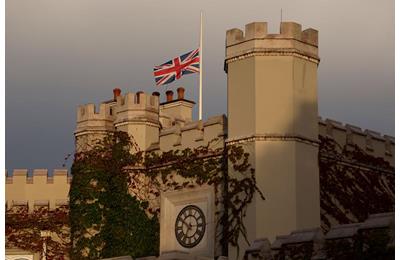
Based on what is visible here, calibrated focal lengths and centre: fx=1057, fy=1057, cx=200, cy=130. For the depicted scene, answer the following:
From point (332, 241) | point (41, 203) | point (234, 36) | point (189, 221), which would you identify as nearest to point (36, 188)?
point (41, 203)

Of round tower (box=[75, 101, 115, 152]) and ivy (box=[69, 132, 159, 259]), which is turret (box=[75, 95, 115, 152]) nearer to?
round tower (box=[75, 101, 115, 152])

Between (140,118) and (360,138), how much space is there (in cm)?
735

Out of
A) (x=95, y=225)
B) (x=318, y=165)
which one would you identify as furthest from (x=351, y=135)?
(x=95, y=225)

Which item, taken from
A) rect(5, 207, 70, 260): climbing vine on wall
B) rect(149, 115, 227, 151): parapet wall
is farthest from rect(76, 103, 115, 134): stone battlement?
rect(5, 207, 70, 260): climbing vine on wall

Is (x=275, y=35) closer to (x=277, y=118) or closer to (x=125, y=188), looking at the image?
(x=277, y=118)

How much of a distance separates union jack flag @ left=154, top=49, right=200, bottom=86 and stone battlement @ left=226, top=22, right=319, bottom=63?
5.59 metres

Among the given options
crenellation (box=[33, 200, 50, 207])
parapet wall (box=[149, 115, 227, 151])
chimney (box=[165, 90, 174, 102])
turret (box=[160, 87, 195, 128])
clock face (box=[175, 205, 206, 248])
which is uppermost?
chimney (box=[165, 90, 174, 102])

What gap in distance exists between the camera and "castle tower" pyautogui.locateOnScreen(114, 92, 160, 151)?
3541 cm

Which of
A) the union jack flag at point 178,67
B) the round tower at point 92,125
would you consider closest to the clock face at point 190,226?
the round tower at point 92,125

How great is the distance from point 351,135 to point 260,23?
5525 millimetres

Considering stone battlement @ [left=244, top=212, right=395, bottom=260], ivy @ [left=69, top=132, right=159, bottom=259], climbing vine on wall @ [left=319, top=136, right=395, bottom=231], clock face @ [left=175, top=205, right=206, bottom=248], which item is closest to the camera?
stone battlement @ [left=244, top=212, right=395, bottom=260]

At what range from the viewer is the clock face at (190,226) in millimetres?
33188

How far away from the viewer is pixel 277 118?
101 feet

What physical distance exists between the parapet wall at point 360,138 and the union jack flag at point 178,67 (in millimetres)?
5987
